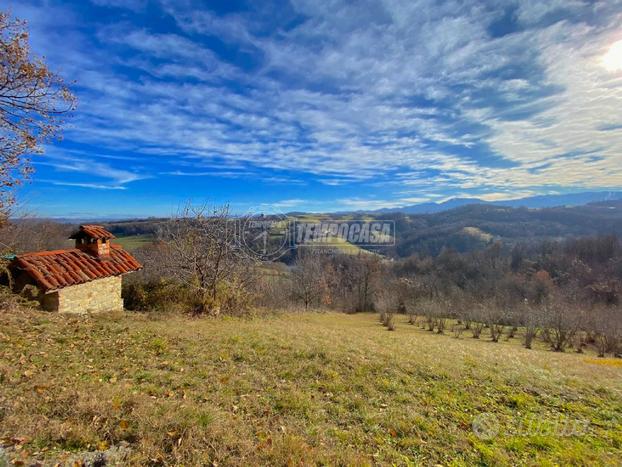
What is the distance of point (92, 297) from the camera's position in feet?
39.8

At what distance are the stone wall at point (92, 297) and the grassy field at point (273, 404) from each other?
5.75 feet

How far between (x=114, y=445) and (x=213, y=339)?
546 centimetres

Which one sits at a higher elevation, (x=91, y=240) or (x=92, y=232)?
(x=92, y=232)

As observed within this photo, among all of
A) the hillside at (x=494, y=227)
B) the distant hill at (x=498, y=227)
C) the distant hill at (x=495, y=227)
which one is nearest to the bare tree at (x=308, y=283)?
the hillside at (x=494, y=227)

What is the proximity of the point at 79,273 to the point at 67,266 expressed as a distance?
1.60 ft

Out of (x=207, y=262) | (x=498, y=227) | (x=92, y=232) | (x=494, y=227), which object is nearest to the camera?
(x=92, y=232)

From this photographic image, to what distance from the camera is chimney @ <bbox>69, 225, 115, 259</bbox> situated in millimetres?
13197

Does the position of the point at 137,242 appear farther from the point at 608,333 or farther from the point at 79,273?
the point at 608,333

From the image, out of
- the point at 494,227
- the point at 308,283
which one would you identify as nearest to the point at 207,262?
the point at 308,283

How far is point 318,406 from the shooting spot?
5484 mm

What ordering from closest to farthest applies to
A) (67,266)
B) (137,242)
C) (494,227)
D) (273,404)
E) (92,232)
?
(273,404) < (67,266) < (92,232) < (137,242) < (494,227)

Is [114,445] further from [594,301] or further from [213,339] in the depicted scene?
[594,301]

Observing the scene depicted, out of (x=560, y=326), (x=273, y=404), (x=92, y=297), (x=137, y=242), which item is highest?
(x=137, y=242)

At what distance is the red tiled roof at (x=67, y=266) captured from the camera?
1051cm
